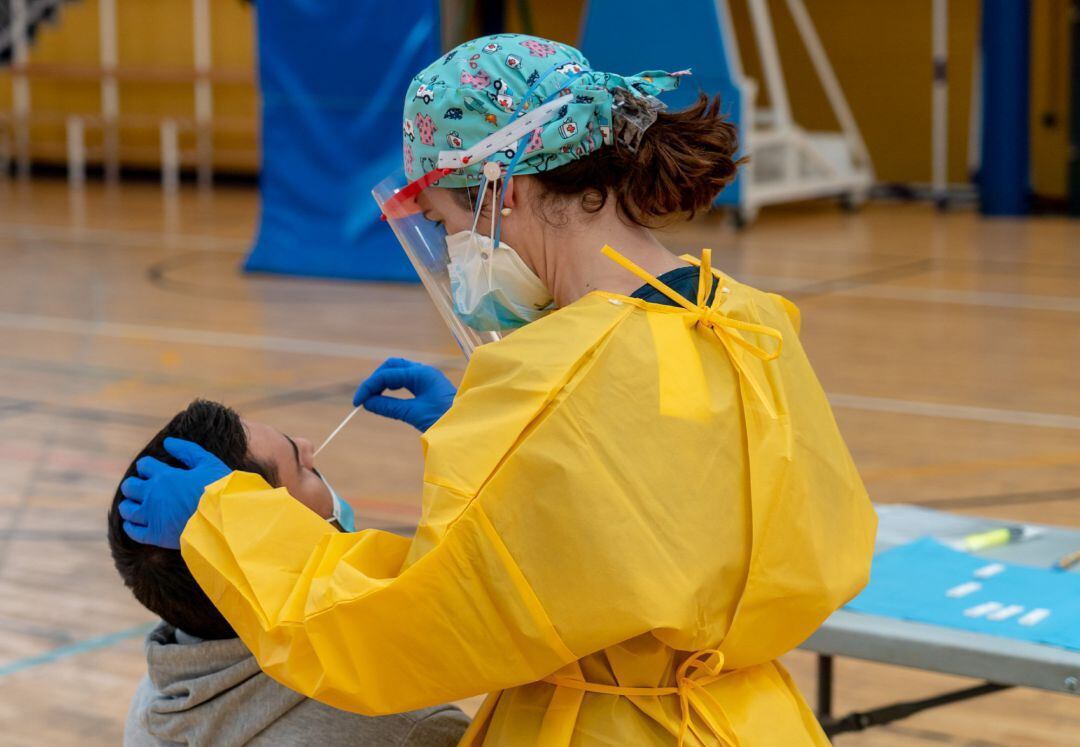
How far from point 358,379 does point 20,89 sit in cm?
961

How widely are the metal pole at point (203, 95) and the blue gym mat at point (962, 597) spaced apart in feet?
36.8

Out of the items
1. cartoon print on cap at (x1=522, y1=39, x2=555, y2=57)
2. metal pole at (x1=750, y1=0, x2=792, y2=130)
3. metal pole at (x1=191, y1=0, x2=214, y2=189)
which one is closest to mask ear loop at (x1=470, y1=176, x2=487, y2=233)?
cartoon print on cap at (x1=522, y1=39, x2=555, y2=57)

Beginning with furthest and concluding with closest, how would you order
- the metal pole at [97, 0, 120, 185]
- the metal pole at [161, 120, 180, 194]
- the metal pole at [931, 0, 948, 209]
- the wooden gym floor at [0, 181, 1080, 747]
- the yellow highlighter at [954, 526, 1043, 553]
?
the metal pole at [97, 0, 120, 185] → the metal pole at [161, 120, 180, 194] → the metal pole at [931, 0, 948, 209] → the wooden gym floor at [0, 181, 1080, 747] → the yellow highlighter at [954, 526, 1043, 553]

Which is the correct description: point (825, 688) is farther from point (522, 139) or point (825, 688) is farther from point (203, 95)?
point (203, 95)

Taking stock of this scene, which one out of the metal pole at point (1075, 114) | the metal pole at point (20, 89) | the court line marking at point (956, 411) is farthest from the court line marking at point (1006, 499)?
the metal pole at point (20, 89)

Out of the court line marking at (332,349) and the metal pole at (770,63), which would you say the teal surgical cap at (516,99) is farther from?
the metal pole at (770,63)

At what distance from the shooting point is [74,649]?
291 centimetres

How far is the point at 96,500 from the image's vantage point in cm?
382

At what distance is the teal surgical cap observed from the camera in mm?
1259

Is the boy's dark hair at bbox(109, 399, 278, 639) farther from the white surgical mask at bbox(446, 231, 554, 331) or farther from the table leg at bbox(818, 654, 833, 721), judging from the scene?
the table leg at bbox(818, 654, 833, 721)

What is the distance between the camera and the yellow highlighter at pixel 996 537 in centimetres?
197

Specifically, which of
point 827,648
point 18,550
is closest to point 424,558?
point 827,648

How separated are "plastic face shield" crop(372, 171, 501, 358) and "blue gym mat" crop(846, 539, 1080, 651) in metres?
0.60

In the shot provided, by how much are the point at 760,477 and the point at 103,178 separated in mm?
13169
